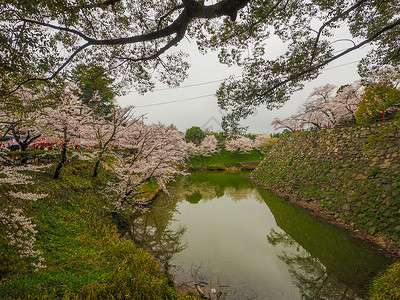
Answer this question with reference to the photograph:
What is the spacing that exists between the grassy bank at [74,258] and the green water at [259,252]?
1604 millimetres

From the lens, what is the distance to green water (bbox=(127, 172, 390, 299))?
177 inches

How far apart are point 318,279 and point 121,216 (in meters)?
7.80

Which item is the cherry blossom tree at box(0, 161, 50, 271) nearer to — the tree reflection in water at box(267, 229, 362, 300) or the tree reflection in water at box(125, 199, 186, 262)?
the tree reflection in water at box(125, 199, 186, 262)

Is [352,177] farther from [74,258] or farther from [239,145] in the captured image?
[239,145]

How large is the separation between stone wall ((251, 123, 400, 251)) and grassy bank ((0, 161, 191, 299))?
7667 mm

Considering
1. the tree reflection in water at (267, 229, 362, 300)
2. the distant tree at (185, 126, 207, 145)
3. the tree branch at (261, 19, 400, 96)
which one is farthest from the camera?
the distant tree at (185, 126, 207, 145)

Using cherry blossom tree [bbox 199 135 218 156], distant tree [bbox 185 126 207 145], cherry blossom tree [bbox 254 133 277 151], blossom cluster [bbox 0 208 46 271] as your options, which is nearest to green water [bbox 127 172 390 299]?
blossom cluster [bbox 0 208 46 271]

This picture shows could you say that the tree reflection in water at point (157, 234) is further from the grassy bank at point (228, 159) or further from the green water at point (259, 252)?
the grassy bank at point (228, 159)

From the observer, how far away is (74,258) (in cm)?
378

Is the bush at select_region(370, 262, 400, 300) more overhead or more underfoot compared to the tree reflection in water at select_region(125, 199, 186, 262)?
more overhead

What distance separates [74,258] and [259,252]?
5917 mm

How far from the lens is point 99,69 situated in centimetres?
463

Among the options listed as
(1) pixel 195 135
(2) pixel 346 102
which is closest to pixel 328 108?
(2) pixel 346 102

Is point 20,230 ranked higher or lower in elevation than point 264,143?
lower
